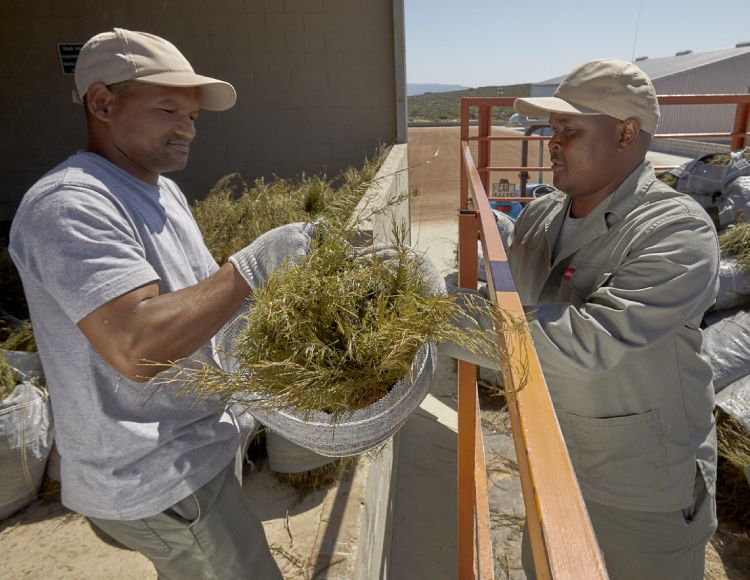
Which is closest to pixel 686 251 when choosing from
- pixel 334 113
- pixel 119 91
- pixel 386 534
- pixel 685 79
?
pixel 119 91

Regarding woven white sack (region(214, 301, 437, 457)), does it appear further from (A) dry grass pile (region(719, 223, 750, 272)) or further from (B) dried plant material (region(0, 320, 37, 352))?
(A) dry grass pile (region(719, 223, 750, 272))

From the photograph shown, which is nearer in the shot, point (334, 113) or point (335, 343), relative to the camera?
point (335, 343)

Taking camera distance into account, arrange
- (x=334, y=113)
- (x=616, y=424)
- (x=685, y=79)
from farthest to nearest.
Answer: (x=685, y=79) < (x=334, y=113) < (x=616, y=424)

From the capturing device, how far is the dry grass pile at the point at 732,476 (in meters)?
3.08

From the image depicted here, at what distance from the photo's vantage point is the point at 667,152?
2164 cm

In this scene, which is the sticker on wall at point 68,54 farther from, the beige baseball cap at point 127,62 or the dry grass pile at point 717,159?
the dry grass pile at point 717,159

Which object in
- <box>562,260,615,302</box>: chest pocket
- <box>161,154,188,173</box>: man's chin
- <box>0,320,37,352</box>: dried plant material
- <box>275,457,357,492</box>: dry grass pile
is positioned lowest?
<box>275,457,357,492</box>: dry grass pile

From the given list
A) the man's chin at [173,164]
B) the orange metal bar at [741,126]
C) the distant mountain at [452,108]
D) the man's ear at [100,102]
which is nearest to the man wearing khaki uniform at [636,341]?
the man's chin at [173,164]

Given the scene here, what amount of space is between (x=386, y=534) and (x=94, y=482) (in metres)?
1.81

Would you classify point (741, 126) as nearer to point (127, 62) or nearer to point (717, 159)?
point (717, 159)

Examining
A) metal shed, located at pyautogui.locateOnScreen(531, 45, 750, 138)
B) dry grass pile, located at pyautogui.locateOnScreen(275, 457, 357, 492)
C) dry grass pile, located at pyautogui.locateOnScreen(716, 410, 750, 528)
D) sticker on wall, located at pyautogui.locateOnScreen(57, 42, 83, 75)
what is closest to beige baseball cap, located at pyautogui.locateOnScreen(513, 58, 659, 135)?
dry grass pile, located at pyautogui.locateOnScreen(275, 457, 357, 492)

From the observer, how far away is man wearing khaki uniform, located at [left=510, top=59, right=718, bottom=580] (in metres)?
1.38

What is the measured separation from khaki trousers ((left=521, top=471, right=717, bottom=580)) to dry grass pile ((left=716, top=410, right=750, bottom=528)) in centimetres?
160

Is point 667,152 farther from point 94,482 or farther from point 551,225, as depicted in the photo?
point 94,482
